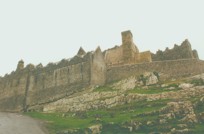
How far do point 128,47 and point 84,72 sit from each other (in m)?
15.0

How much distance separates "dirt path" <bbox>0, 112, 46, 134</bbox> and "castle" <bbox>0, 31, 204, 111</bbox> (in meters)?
20.0

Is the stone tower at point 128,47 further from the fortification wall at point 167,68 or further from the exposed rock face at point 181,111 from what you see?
the exposed rock face at point 181,111

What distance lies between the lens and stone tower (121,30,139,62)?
293 ft

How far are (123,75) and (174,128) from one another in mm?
32381

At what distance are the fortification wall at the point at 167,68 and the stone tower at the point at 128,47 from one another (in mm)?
9142

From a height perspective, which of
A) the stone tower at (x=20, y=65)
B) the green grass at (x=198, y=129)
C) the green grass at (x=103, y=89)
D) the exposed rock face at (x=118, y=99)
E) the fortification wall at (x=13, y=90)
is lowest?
the green grass at (x=198, y=129)

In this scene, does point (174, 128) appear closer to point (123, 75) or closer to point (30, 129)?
point (30, 129)

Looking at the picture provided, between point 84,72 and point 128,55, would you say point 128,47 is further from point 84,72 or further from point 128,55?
point 84,72

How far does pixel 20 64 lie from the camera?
96000 mm

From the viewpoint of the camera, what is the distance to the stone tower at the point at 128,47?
89350 mm

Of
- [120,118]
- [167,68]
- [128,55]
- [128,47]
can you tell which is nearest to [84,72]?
[128,55]

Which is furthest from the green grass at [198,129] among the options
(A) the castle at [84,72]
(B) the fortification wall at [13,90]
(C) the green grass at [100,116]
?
(B) the fortification wall at [13,90]

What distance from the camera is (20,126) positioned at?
176 ft

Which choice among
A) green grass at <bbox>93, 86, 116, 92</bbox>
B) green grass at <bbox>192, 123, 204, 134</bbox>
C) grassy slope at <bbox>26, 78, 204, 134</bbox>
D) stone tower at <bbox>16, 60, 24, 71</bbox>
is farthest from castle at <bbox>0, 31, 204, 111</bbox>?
green grass at <bbox>192, 123, 204, 134</bbox>
